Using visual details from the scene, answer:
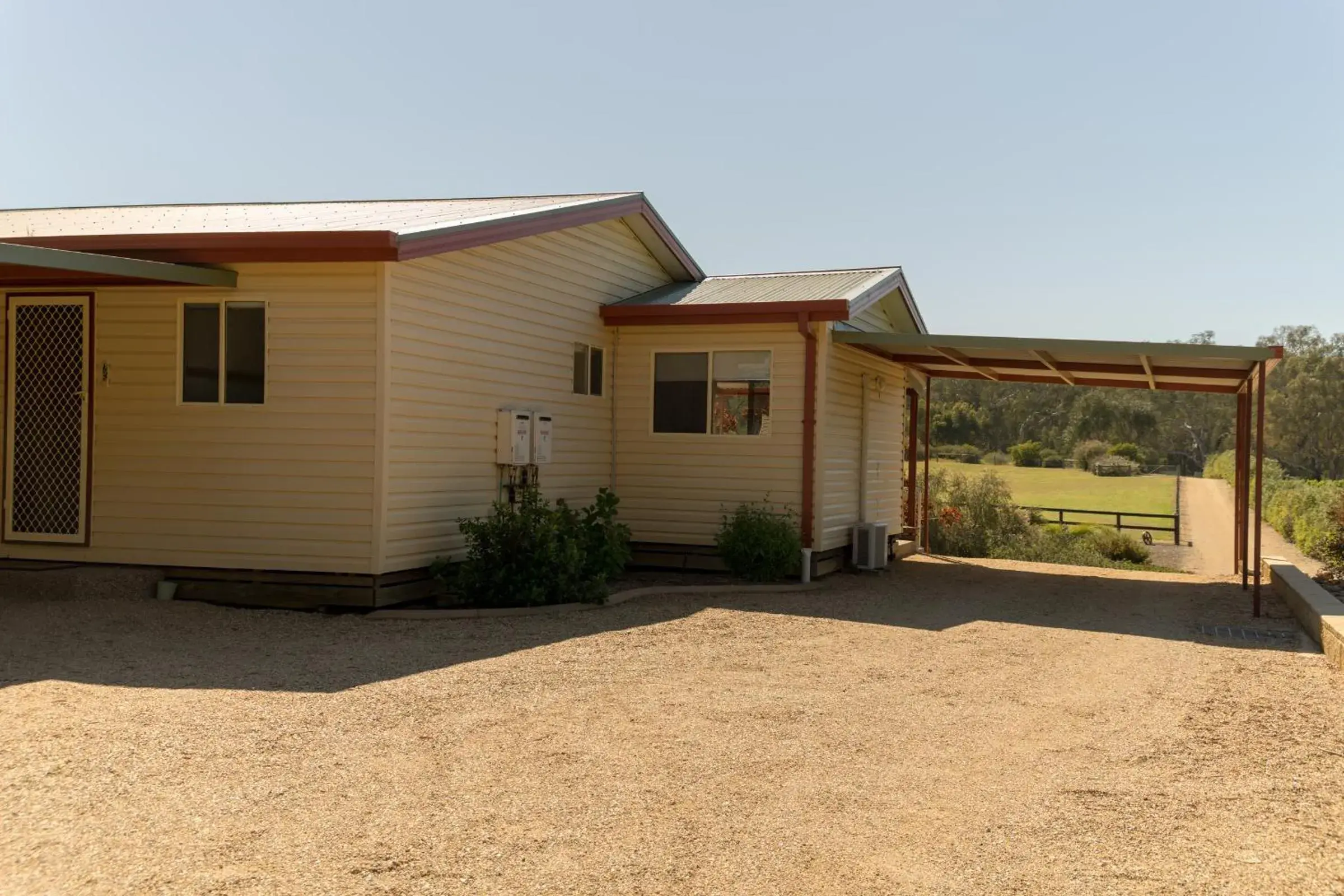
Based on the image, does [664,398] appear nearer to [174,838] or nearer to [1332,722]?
[1332,722]

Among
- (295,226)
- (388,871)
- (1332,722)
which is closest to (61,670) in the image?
(388,871)

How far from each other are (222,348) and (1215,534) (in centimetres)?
2955

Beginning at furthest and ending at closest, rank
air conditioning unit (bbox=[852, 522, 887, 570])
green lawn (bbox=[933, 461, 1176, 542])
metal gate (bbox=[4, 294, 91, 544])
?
green lawn (bbox=[933, 461, 1176, 542]) < air conditioning unit (bbox=[852, 522, 887, 570]) < metal gate (bbox=[4, 294, 91, 544])

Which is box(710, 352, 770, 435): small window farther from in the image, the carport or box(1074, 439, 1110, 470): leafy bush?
box(1074, 439, 1110, 470): leafy bush

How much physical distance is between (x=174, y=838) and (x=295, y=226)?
7215mm

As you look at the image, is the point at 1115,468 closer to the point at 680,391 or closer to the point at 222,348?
the point at 680,391

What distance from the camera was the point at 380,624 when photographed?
29.7 feet

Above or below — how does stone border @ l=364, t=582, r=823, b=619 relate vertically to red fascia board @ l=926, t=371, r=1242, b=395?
below

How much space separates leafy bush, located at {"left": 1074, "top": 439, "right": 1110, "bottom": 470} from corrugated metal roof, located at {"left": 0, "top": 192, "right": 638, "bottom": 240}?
215 ft

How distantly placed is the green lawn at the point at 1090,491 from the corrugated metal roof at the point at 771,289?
1567cm

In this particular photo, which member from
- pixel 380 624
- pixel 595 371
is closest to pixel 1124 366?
pixel 595 371

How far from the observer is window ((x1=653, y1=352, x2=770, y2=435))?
1291 centimetres

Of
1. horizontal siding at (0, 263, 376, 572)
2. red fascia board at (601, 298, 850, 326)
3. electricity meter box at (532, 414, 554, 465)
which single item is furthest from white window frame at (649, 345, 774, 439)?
horizontal siding at (0, 263, 376, 572)

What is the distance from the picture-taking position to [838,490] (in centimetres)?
1343
